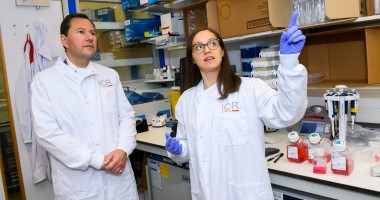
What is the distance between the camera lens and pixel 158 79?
131 inches

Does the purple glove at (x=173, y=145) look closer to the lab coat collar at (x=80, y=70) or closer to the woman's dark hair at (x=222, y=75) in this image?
the woman's dark hair at (x=222, y=75)

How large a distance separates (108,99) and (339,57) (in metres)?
1.58

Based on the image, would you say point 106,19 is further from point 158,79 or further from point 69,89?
point 69,89

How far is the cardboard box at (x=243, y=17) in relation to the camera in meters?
2.03

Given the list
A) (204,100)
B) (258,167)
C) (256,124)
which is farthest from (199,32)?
(258,167)

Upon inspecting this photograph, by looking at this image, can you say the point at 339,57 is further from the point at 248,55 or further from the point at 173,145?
the point at 173,145

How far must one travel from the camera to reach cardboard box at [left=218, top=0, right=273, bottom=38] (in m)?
2.03

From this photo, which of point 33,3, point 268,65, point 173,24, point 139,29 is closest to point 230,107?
point 268,65

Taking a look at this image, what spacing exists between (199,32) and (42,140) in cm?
107

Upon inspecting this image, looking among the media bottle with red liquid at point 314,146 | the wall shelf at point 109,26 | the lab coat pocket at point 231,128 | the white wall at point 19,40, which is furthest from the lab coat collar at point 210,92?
the wall shelf at point 109,26

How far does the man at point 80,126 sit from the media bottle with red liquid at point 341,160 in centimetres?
114

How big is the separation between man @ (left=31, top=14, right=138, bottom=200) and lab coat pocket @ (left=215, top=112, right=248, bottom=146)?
70 cm

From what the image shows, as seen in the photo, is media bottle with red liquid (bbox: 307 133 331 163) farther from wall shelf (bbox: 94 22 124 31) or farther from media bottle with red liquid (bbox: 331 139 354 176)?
wall shelf (bbox: 94 22 124 31)

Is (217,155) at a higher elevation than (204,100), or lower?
lower
